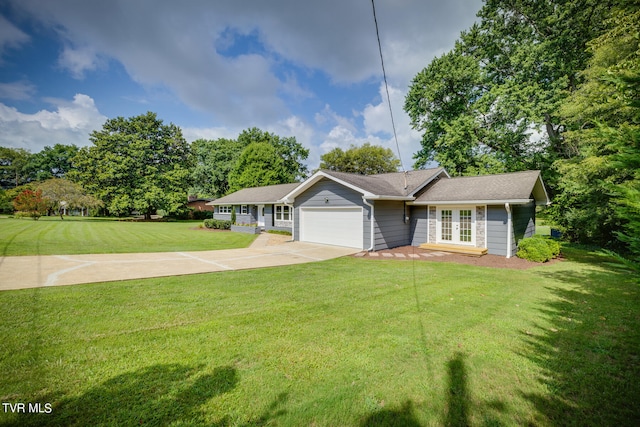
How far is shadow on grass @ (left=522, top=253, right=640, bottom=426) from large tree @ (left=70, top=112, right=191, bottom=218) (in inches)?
1449

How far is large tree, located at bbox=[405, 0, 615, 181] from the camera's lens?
57.0ft

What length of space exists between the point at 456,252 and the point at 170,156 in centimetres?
3748

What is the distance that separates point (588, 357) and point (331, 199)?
11551 millimetres

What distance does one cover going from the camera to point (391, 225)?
13.7 meters

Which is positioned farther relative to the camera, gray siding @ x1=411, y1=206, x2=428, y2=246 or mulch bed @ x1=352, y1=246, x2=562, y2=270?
gray siding @ x1=411, y1=206, x2=428, y2=246

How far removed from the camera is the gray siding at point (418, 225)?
14328 millimetres

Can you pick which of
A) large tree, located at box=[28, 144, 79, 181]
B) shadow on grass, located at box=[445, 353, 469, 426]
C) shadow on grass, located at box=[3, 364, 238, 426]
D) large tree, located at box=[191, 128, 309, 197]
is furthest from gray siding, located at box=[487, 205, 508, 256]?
large tree, located at box=[28, 144, 79, 181]

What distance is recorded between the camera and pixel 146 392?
2797mm

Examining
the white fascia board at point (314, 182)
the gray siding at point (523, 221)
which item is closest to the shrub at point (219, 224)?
the white fascia board at point (314, 182)

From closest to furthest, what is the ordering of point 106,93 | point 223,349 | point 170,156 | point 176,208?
point 223,349 < point 106,93 < point 176,208 < point 170,156

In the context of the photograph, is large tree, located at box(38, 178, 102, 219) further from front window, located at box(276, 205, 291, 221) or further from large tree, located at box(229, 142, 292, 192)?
front window, located at box(276, 205, 291, 221)

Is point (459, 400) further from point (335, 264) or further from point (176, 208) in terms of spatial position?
point (176, 208)

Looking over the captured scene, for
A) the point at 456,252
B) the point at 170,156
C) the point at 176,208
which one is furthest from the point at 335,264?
the point at 170,156

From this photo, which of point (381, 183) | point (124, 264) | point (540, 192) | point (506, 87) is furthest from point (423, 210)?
point (124, 264)
